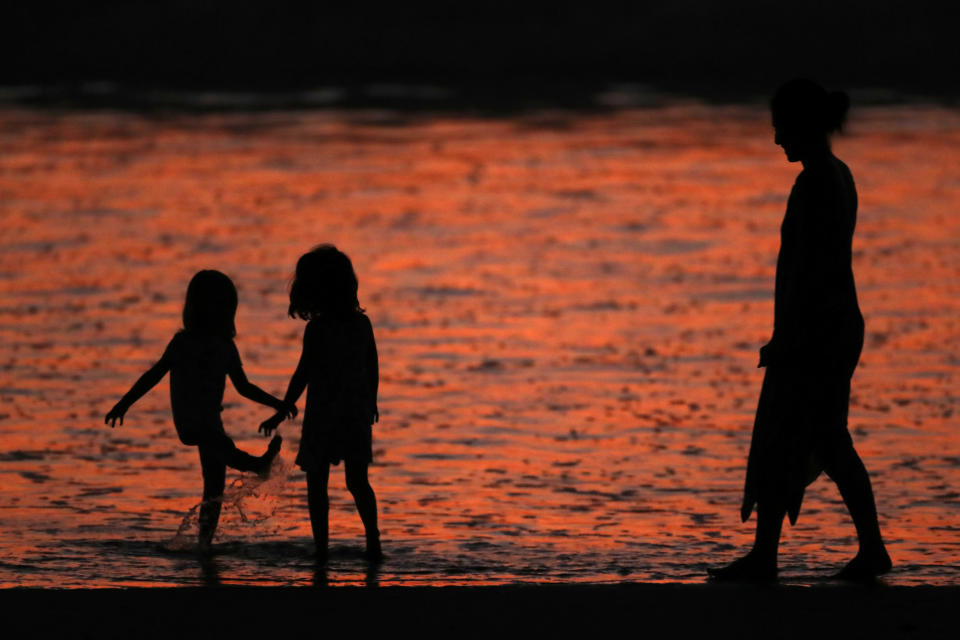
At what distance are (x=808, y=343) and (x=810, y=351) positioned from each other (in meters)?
0.03

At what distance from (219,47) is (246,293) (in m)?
43.2

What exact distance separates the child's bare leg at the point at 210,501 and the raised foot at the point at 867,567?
2.77m

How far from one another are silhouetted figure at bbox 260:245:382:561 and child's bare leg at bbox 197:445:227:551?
1.78 feet

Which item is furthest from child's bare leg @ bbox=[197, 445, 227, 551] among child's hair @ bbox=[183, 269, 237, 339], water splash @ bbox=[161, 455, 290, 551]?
child's hair @ bbox=[183, 269, 237, 339]

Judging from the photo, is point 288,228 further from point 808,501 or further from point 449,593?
point 449,593

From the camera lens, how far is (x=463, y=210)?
21.4 meters

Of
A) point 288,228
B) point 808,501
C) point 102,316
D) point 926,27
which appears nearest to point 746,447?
point 808,501

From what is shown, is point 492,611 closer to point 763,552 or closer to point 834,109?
point 763,552

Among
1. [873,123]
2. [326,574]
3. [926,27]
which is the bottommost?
[326,574]

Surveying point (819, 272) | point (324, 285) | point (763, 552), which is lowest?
point (763, 552)

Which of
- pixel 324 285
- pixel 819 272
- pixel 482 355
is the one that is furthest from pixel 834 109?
pixel 482 355

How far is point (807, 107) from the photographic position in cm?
725

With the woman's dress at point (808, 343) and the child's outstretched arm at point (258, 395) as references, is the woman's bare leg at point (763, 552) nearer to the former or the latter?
the woman's dress at point (808, 343)

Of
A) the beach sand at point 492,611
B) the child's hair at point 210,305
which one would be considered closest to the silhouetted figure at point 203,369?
the child's hair at point 210,305
